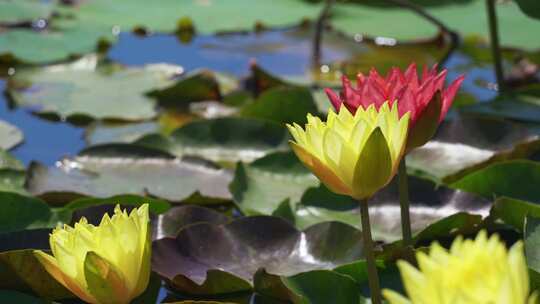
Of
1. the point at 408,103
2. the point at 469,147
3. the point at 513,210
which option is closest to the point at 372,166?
the point at 408,103

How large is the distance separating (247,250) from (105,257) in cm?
41

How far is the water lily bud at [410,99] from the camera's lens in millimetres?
1104

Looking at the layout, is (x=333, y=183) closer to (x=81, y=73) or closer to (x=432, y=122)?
(x=432, y=122)

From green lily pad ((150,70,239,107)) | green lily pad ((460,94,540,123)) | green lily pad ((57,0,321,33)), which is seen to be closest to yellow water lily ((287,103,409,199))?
green lily pad ((460,94,540,123))

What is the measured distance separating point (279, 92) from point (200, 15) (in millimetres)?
1119

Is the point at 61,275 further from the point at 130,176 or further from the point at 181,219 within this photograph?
the point at 130,176

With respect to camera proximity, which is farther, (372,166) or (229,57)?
(229,57)

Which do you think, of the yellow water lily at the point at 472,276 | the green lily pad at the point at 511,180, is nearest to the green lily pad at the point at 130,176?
the green lily pad at the point at 511,180

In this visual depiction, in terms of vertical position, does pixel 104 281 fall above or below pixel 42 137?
above

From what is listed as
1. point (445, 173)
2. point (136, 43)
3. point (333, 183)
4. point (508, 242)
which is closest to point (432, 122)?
point (333, 183)

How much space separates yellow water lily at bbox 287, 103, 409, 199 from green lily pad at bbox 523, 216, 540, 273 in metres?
0.29

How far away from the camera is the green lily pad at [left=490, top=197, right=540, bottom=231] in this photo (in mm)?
1279

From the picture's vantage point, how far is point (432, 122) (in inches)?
43.6

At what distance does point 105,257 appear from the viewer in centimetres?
94
